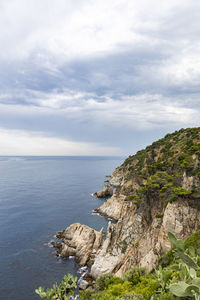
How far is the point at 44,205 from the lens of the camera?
87188 mm

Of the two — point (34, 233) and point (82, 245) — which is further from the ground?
point (82, 245)

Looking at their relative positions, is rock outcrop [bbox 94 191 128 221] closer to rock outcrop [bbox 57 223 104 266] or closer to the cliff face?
rock outcrop [bbox 57 223 104 266]

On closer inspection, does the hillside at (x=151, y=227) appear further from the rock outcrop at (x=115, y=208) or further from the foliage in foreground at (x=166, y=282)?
the rock outcrop at (x=115, y=208)

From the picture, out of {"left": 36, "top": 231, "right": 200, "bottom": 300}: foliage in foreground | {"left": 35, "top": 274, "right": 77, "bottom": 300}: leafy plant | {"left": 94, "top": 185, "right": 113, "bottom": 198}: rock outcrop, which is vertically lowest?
{"left": 94, "top": 185, "right": 113, "bottom": 198}: rock outcrop

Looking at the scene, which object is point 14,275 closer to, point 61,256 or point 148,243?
point 61,256

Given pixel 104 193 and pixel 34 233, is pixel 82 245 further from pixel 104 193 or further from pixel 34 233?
pixel 104 193

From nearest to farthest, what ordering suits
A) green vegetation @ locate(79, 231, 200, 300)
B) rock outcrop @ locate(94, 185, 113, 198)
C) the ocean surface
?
green vegetation @ locate(79, 231, 200, 300) < the ocean surface < rock outcrop @ locate(94, 185, 113, 198)

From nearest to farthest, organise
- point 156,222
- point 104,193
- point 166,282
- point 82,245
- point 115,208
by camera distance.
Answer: point 166,282 → point 156,222 → point 82,245 → point 115,208 → point 104,193

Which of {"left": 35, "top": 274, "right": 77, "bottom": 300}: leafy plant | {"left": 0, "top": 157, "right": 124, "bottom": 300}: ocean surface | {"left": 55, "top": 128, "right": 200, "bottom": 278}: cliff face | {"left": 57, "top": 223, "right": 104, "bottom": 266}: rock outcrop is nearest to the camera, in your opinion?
{"left": 35, "top": 274, "right": 77, "bottom": 300}: leafy plant

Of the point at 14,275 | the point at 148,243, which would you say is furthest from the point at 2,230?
the point at 148,243

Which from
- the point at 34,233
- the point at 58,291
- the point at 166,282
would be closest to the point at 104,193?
the point at 34,233

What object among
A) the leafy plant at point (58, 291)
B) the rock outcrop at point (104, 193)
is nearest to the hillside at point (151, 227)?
the leafy plant at point (58, 291)

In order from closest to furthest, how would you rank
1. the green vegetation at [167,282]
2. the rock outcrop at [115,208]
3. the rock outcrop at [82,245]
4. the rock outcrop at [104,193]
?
1. the green vegetation at [167,282]
2. the rock outcrop at [82,245]
3. the rock outcrop at [115,208]
4. the rock outcrop at [104,193]

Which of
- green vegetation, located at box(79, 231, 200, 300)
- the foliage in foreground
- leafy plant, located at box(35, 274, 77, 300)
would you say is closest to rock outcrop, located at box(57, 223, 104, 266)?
leafy plant, located at box(35, 274, 77, 300)
